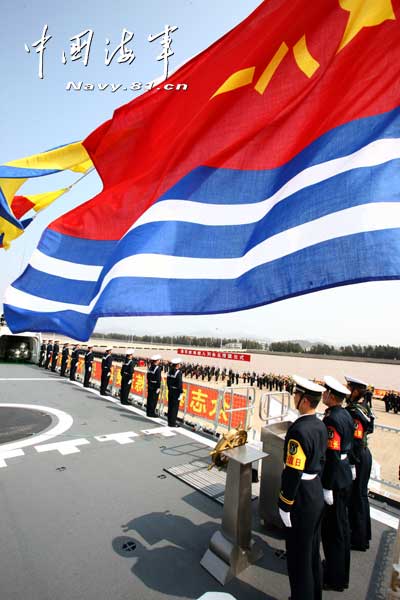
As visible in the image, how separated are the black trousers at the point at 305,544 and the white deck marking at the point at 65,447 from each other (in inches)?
182

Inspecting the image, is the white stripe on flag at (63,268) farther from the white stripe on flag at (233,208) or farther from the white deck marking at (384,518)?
the white deck marking at (384,518)

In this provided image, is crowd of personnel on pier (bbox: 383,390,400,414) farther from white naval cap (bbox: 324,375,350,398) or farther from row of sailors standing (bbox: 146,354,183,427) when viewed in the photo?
white naval cap (bbox: 324,375,350,398)

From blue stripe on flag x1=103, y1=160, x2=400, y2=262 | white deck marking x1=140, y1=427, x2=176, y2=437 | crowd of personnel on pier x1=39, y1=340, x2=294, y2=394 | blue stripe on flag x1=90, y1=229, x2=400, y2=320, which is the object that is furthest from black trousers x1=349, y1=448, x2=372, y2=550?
crowd of personnel on pier x1=39, y1=340, x2=294, y2=394

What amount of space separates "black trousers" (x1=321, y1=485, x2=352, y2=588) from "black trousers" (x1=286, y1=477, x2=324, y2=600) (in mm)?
460

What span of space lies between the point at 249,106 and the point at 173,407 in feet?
23.1

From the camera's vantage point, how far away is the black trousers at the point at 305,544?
2.57m

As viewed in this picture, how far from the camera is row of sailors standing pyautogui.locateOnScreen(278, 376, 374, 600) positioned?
2.60 metres

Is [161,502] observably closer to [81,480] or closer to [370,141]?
[81,480]

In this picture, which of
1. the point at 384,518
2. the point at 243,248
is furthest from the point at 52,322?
the point at 384,518

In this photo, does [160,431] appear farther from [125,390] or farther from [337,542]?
[337,542]

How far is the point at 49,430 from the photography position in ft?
23.6

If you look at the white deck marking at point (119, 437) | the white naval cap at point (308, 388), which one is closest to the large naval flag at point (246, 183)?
the white naval cap at point (308, 388)

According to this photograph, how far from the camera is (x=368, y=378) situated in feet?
116

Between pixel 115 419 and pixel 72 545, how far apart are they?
5.34 metres
